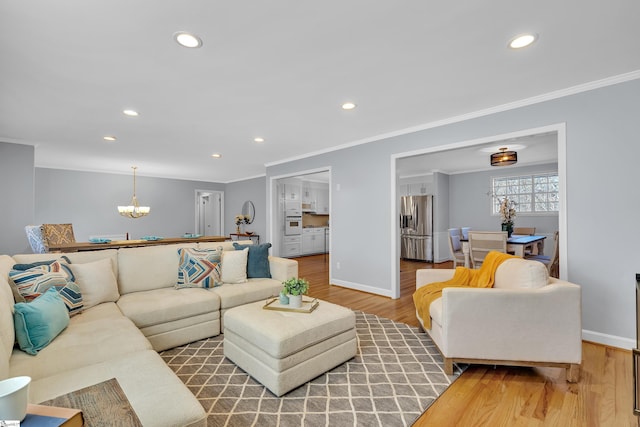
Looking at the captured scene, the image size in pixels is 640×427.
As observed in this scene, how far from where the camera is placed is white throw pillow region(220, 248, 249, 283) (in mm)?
3295

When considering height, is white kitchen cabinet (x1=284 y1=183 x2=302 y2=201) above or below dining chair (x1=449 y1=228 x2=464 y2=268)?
above

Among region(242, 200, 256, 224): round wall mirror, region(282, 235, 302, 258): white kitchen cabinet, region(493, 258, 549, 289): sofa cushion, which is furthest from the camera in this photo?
region(242, 200, 256, 224): round wall mirror

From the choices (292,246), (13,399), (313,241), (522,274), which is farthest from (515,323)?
(313,241)

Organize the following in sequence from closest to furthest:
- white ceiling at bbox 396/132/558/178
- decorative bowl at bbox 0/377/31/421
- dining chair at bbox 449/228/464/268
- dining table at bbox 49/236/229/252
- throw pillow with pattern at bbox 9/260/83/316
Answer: decorative bowl at bbox 0/377/31/421 → throw pillow with pattern at bbox 9/260/83/316 → dining table at bbox 49/236/229/252 → white ceiling at bbox 396/132/558/178 → dining chair at bbox 449/228/464/268

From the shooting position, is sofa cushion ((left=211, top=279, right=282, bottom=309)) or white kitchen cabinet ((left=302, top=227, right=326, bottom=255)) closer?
sofa cushion ((left=211, top=279, right=282, bottom=309))

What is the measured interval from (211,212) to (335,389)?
939 centimetres

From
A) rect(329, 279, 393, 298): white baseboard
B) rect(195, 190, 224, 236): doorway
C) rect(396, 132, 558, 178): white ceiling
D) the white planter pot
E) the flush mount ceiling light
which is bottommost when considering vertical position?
rect(329, 279, 393, 298): white baseboard

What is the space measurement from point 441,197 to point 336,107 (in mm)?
5364

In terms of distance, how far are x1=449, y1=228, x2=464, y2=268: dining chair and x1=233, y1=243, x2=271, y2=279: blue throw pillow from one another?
352cm

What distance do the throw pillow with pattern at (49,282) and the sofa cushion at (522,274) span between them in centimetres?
351

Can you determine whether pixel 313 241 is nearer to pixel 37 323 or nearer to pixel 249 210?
pixel 249 210

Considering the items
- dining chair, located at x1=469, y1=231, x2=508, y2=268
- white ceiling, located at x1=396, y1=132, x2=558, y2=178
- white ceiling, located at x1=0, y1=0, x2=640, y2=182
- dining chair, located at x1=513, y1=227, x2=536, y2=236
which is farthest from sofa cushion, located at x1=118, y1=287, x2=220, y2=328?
dining chair, located at x1=513, y1=227, x2=536, y2=236

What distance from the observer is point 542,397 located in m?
1.94

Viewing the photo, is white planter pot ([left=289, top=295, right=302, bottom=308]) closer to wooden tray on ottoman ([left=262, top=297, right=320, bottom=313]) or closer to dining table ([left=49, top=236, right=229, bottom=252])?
wooden tray on ottoman ([left=262, top=297, right=320, bottom=313])
